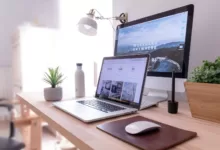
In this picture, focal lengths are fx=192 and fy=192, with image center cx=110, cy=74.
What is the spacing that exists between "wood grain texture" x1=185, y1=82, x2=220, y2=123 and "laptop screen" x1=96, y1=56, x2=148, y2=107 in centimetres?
19

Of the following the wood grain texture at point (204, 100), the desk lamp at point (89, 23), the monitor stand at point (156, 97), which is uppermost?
the desk lamp at point (89, 23)

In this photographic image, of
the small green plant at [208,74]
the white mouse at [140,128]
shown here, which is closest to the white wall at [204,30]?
the small green plant at [208,74]

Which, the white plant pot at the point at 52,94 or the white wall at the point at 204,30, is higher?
the white wall at the point at 204,30

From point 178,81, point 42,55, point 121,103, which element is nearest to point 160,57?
point 178,81

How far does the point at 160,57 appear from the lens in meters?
0.91

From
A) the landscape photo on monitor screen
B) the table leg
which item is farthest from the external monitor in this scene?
the table leg

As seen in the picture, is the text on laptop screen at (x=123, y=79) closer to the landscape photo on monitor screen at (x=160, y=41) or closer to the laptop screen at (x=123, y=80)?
the laptop screen at (x=123, y=80)

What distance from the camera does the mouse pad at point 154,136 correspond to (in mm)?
435

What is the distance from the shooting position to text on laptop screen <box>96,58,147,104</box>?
79 cm

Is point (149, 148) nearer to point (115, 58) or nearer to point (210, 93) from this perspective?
point (210, 93)

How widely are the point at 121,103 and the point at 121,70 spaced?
0.16m

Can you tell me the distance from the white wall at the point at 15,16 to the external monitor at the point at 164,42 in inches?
Result: 81.0

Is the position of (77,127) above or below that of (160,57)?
below

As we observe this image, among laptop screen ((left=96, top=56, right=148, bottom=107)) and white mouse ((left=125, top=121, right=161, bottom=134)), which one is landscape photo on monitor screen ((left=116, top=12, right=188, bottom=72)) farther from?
white mouse ((left=125, top=121, right=161, bottom=134))
